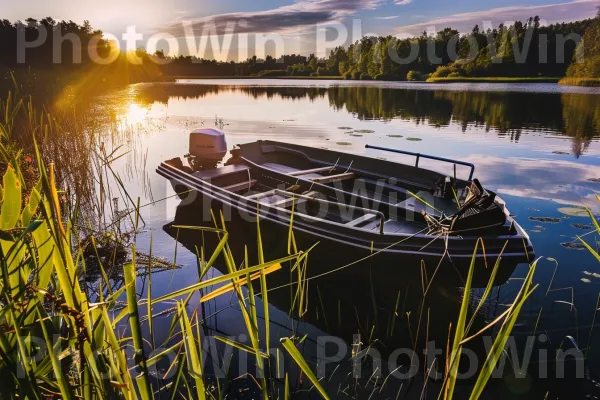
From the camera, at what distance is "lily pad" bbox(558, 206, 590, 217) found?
9.32m

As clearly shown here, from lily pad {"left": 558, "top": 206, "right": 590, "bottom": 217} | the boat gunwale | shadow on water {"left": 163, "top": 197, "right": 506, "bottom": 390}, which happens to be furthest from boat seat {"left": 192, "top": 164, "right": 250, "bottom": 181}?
lily pad {"left": 558, "top": 206, "right": 590, "bottom": 217}

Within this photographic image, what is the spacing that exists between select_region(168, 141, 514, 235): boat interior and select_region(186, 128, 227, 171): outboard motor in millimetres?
423

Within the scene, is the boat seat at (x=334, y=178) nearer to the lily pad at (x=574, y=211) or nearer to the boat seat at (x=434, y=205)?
the boat seat at (x=434, y=205)

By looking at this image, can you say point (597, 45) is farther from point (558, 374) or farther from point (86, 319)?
point (86, 319)

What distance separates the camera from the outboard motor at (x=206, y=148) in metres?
11.0

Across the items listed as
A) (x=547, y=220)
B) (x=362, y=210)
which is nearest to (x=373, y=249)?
(x=362, y=210)

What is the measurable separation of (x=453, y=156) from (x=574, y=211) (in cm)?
791

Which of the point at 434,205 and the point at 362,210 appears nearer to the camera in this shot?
the point at 362,210

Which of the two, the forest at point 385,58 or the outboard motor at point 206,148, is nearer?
the outboard motor at point 206,148

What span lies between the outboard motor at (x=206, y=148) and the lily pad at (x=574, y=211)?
364 inches

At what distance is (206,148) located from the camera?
436 inches

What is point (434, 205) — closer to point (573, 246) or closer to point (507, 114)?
point (573, 246)

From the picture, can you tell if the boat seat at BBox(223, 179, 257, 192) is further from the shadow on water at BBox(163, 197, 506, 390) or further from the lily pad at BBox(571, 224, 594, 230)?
the lily pad at BBox(571, 224, 594, 230)

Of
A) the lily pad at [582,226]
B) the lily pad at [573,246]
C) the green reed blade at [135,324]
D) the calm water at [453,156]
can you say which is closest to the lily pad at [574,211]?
the calm water at [453,156]
